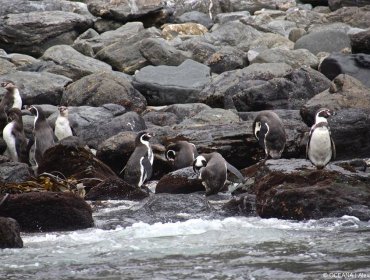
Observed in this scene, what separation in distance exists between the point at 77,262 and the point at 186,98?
12.8 m

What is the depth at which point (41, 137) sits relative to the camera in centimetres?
1708

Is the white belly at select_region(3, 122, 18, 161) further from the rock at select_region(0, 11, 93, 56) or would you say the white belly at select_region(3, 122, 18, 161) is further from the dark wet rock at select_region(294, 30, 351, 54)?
the dark wet rock at select_region(294, 30, 351, 54)

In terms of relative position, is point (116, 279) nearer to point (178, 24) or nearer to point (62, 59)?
point (62, 59)

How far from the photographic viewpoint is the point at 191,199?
1234 cm

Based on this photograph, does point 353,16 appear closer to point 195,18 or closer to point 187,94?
point 195,18

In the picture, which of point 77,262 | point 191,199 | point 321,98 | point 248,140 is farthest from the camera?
point 321,98

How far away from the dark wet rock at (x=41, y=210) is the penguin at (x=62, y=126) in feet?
21.9

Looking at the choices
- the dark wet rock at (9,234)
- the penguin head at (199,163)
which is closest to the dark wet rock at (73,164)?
the penguin head at (199,163)

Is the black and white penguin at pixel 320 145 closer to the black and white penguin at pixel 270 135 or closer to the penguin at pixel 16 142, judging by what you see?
the black and white penguin at pixel 270 135

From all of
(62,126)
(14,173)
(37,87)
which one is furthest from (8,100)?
(14,173)

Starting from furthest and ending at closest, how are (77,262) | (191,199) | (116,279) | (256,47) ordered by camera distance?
(256,47)
(191,199)
(77,262)
(116,279)

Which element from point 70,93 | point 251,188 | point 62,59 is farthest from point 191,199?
point 62,59

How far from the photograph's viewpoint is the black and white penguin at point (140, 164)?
15.0 meters

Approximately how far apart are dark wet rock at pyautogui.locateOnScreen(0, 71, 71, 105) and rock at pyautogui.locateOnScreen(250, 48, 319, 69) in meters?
5.44
